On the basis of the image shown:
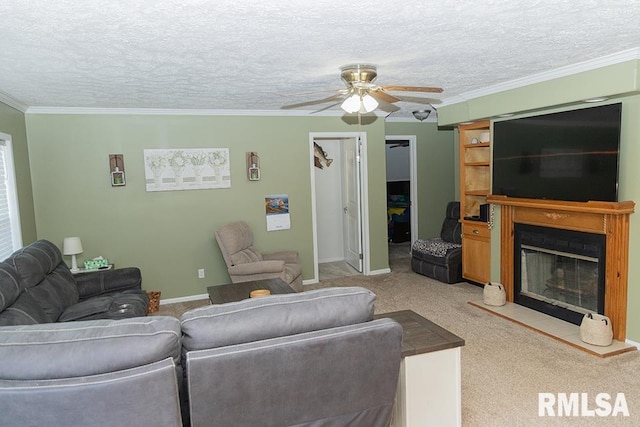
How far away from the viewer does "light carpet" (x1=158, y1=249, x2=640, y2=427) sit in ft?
8.80

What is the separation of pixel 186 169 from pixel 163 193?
393 mm

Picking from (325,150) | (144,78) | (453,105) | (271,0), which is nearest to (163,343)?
(271,0)

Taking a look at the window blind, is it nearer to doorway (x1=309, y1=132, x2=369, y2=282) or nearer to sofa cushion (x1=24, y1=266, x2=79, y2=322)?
sofa cushion (x1=24, y1=266, x2=79, y2=322)

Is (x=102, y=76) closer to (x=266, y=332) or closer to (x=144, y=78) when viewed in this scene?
(x=144, y=78)

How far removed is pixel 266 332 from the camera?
1762 millimetres

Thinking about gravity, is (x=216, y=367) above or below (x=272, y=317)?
below

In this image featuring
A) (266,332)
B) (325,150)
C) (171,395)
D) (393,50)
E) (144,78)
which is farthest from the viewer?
(325,150)

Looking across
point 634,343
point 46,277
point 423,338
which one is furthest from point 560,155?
point 46,277

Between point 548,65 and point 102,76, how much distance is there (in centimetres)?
356

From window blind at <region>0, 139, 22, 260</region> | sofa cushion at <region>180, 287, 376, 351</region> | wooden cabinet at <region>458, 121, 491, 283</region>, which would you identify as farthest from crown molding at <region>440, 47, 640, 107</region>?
window blind at <region>0, 139, 22, 260</region>

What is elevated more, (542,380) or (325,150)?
(325,150)

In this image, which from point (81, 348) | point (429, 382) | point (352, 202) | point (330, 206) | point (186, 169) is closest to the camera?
point (81, 348)

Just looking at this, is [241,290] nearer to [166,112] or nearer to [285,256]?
[285,256]

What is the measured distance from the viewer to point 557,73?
3.76 m
